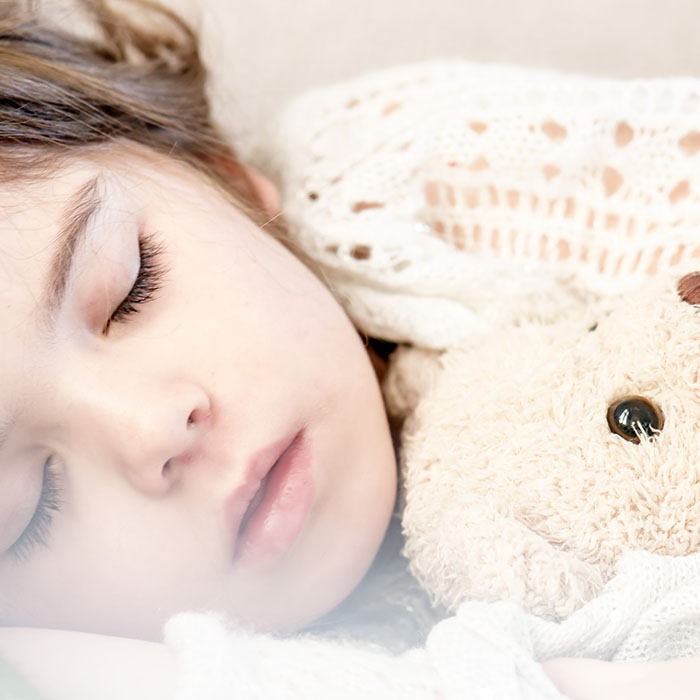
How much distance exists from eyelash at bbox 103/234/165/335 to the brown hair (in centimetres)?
10

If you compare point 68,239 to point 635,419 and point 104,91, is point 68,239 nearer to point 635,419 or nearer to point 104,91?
point 104,91

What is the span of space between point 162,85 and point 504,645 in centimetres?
76

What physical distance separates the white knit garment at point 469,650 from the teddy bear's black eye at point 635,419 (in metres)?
0.09

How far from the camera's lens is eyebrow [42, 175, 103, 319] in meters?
0.56

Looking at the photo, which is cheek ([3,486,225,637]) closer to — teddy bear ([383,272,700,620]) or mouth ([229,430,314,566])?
mouth ([229,430,314,566])

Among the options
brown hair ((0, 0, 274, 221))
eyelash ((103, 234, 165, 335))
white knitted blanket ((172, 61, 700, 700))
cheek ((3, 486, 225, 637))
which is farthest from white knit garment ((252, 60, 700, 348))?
cheek ((3, 486, 225, 637))

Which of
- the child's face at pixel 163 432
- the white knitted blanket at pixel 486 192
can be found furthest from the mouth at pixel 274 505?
the white knitted blanket at pixel 486 192

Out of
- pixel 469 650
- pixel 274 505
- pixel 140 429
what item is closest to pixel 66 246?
pixel 140 429

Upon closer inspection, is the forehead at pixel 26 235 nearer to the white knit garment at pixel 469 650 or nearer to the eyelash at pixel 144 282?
the eyelash at pixel 144 282

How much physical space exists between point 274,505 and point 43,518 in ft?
0.55

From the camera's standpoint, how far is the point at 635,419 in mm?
551

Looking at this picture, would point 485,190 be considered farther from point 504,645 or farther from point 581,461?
point 504,645

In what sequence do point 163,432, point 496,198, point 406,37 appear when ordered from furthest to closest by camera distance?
point 406,37 → point 496,198 → point 163,432

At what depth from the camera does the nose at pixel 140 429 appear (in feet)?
1.82
